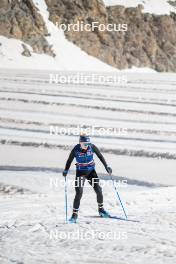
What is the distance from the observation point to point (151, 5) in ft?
213

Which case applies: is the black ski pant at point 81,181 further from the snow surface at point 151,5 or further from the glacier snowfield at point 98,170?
the snow surface at point 151,5

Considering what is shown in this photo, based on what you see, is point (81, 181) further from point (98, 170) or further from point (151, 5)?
point (151, 5)

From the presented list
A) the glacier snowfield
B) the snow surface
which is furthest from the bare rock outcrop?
the glacier snowfield

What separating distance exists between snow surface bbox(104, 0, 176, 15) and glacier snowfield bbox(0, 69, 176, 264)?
4060 centimetres

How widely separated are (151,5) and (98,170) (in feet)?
186

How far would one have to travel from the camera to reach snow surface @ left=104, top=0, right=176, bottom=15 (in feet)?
205

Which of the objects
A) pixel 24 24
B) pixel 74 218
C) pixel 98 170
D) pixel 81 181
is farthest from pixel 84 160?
pixel 24 24

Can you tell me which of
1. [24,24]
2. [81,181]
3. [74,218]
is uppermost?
[24,24]

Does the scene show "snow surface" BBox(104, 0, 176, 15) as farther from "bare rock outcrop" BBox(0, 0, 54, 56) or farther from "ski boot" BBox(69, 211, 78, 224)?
"ski boot" BBox(69, 211, 78, 224)

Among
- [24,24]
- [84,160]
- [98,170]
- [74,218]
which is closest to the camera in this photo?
[84,160]

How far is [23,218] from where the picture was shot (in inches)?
297

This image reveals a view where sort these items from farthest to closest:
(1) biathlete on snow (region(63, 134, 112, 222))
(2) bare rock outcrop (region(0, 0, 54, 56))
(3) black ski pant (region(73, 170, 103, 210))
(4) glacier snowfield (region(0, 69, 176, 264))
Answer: (2) bare rock outcrop (region(0, 0, 54, 56)) < (3) black ski pant (region(73, 170, 103, 210)) < (1) biathlete on snow (region(63, 134, 112, 222)) < (4) glacier snowfield (region(0, 69, 176, 264))

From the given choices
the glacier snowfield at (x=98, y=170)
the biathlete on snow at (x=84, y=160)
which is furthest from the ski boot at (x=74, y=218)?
the glacier snowfield at (x=98, y=170)

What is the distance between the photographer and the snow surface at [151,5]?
6241cm
